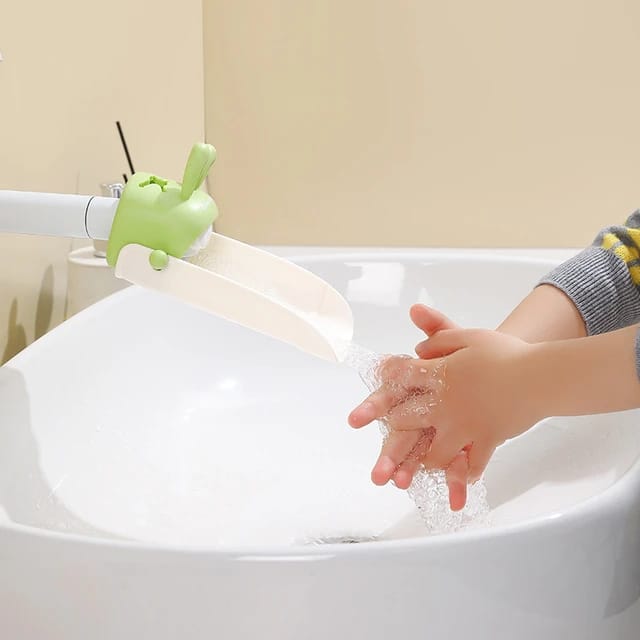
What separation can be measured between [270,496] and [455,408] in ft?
0.69

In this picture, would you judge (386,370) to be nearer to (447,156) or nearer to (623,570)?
(623,570)

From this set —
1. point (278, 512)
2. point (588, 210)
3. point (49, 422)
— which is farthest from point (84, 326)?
point (588, 210)

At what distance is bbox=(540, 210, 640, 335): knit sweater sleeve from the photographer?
0.86m

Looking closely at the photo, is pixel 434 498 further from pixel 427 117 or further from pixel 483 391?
pixel 427 117

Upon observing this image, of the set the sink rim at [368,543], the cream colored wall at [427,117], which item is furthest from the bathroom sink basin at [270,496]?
the cream colored wall at [427,117]

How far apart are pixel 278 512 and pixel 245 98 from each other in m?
1.01

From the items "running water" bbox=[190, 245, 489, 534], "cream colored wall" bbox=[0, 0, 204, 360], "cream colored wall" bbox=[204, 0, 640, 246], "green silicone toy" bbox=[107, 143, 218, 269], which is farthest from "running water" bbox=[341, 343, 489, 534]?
"cream colored wall" bbox=[204, 0, 640, 246]

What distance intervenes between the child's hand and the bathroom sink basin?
0.22 ft

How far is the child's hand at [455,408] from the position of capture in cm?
68

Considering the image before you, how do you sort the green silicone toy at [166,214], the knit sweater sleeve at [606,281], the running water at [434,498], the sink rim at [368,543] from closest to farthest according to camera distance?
the sink rim at [368,543], the green silicone toy at [166,214], the running water at [434,498], the knit sweater sleeve at [606,281]

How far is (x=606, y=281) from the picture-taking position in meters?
0.87

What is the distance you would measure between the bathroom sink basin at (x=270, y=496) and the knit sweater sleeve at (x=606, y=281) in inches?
3.6

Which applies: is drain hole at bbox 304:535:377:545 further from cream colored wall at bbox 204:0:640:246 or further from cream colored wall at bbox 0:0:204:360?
cream colored wall at bbox 204:0:640:246

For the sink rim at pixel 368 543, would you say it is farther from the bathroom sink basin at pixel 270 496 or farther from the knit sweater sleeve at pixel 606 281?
the knit sweater sleeve at pixel 606 281
